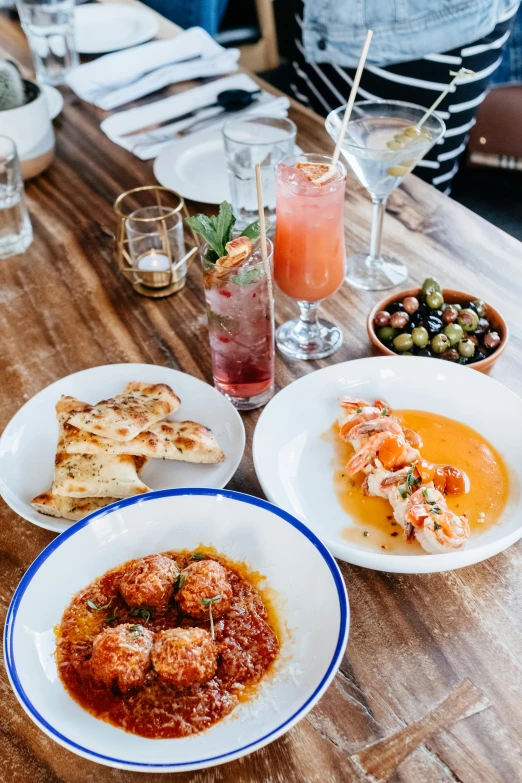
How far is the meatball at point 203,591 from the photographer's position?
0.93 meters

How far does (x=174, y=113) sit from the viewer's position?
218 cm

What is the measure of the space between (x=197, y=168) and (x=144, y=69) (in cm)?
62

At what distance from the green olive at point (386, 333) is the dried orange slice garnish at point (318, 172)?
0.96 feet

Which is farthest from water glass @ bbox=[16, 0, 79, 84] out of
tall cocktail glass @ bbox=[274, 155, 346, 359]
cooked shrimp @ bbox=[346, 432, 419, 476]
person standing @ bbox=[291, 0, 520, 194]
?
cooked shrimp @ bbox=[346, 432, 419, 476]

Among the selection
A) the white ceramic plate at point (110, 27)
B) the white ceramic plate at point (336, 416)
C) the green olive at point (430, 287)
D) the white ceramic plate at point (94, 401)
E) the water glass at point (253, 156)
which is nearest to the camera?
the white ceramic plate at point (336, 416)

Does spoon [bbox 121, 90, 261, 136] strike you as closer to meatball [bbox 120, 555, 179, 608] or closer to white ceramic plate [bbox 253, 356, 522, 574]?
white ceramic plate [bbox 253, 356, 522, 574]

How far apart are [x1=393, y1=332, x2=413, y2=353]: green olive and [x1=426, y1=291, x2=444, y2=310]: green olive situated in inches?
3.2

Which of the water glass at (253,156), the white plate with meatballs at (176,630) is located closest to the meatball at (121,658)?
the white plate with meatballs at (176,630)

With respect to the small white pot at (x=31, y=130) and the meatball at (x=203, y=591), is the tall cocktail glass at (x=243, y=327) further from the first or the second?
the small white pot at (x=31, y=130)

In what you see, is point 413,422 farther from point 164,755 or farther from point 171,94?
point 171,94

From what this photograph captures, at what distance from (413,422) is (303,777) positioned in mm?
616

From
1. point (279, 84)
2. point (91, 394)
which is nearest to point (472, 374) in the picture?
point (91, 394)

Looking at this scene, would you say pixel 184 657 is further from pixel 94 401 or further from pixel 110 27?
pixel 110 27

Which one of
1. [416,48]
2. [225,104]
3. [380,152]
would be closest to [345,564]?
[380,152]
